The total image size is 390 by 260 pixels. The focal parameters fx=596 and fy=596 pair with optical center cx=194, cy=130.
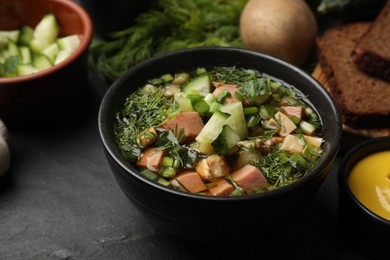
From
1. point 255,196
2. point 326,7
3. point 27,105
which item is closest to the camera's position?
point 255,196

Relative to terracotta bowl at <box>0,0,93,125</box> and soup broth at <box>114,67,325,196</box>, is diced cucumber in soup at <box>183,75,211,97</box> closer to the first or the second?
soup broth at <box>114,67,325,196</box>

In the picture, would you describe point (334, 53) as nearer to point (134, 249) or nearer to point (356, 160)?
point (356, 160)

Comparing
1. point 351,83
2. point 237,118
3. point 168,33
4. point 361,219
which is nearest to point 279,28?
point 351,83

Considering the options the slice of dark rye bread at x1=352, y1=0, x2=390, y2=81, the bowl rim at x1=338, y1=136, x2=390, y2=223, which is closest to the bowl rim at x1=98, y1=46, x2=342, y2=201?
the bowl rim at x1=338, y1=136, x2=390, y2=223

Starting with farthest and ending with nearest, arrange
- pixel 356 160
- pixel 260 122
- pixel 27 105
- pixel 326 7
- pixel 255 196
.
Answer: pixel 326 7 < pixel 27 105 < pixel 356 160 < pixel 260 122 < pixel 255 196

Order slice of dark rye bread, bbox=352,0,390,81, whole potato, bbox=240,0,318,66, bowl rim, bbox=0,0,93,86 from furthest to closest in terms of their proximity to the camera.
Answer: whole potato, bbox=240,0,318,66 → slice of dark rye bread, bbox=352,0,390,81 → bowl rim, bbox=0,0,93,86

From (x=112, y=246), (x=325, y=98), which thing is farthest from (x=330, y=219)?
(x=112, y=246)
